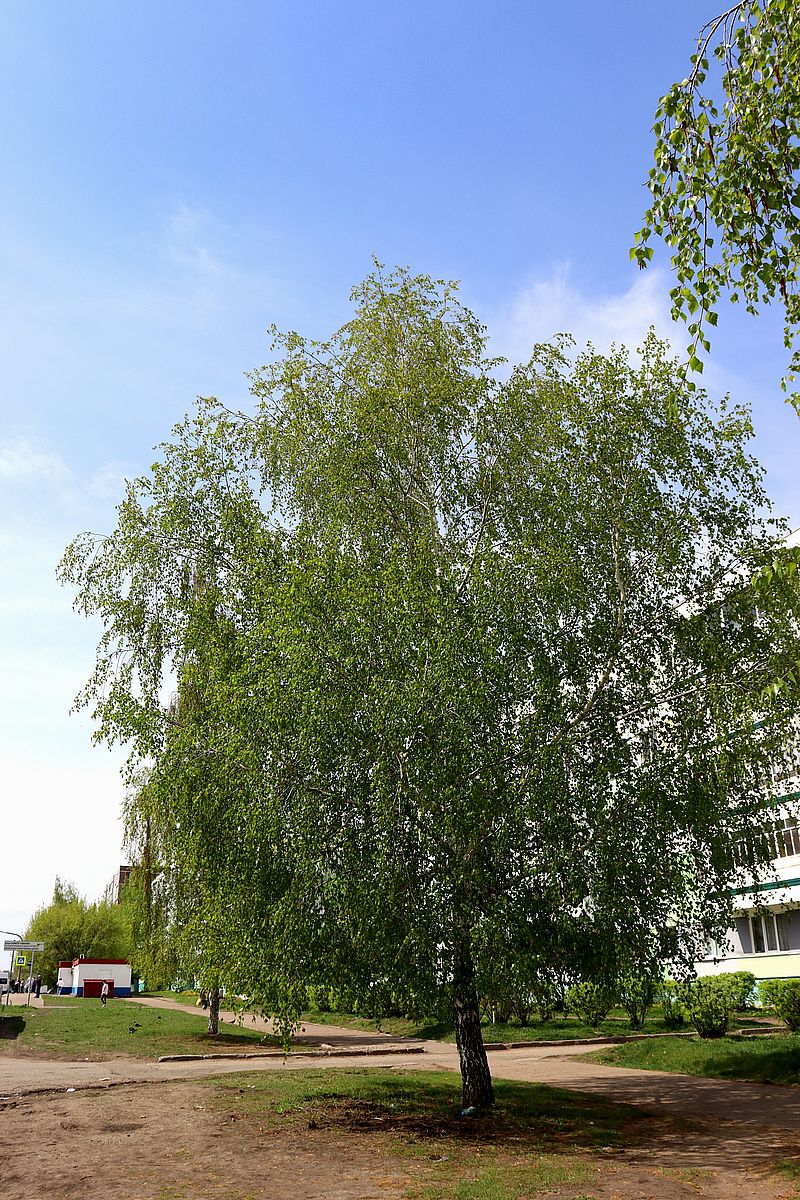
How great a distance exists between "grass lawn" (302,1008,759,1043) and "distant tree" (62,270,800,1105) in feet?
44.8

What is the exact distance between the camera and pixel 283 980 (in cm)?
1325

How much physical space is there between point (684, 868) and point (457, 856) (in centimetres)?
341

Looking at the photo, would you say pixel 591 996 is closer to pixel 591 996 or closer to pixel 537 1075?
pixel 591 996

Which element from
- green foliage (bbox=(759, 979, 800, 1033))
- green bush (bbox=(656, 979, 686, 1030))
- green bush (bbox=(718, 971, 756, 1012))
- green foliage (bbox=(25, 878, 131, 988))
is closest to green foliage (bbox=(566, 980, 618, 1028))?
green foliage (bbox=(759, 979, 800, 1033))

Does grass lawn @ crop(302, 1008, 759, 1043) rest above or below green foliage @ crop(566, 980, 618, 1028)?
below

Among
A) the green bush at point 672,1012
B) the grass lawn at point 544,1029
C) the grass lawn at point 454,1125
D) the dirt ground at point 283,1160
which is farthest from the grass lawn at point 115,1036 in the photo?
the dirt ground at point 283,1160

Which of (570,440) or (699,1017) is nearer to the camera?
(570,440)

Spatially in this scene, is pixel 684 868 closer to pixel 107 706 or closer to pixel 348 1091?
pixel 348 1091

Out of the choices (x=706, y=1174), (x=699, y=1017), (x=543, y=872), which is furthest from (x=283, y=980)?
(x=699, y=1017)

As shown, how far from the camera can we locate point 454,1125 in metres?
13.8

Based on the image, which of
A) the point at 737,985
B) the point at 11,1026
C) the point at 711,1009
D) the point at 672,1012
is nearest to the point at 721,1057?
the point at 711,1009

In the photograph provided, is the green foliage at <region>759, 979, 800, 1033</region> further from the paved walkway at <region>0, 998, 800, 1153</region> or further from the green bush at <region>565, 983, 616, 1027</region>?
the green bush at <region>565, 983, 616, 1027</region>

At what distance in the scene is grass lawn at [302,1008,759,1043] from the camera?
2920 centimetres

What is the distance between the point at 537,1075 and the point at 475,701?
1107 cm
